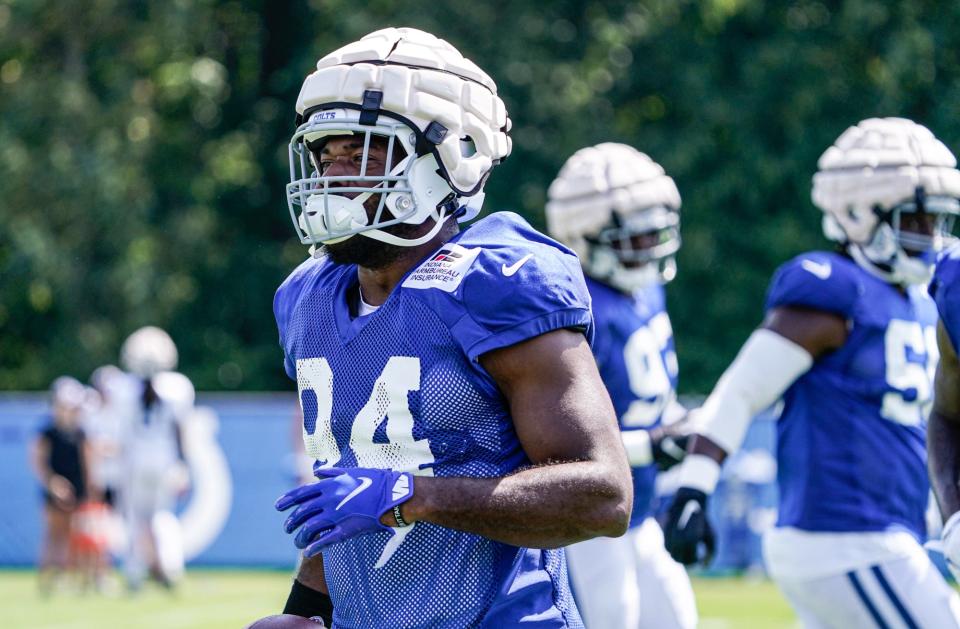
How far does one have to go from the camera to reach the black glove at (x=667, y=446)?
5121 millimetres

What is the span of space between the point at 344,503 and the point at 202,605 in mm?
8234

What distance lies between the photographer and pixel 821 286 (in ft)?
14.7

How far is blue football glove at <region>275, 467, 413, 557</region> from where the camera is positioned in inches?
102

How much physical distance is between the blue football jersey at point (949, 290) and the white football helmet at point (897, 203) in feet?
3.07

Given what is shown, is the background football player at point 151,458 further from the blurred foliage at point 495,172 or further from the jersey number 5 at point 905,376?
the blurred foliage at point 495,172

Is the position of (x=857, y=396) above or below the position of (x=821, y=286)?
below

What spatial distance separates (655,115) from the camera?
66.2 ft

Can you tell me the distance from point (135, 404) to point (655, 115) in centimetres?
1043

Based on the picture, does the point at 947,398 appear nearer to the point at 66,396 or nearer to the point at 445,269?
the point at 445,269

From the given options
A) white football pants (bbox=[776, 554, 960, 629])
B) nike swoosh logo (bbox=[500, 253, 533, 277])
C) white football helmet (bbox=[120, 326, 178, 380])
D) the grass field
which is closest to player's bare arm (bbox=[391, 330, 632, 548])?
nike swoosh logo (bbox=[500, 253, 533, 277])

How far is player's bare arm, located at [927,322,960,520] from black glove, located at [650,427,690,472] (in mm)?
1405

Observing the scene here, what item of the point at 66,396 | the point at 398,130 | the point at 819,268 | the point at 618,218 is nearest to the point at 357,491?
the point at 398,130

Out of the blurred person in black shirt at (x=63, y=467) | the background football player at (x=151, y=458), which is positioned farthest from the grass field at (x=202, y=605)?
the blurred person in black shirt at (x=63, y=467)

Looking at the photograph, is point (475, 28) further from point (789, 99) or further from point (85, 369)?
point (85, 369)
